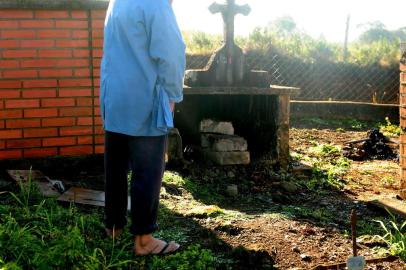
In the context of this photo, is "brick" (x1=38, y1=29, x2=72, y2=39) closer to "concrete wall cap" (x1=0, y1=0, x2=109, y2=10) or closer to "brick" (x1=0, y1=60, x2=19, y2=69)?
"concrete wall cap" (x1=0, y1=0, x2=109, y2=10)

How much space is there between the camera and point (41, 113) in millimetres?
4762

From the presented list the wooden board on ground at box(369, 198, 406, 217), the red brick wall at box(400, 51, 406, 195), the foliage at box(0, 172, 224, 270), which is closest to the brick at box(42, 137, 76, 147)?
Result: the foliage at box(0, 172, 224, 270)

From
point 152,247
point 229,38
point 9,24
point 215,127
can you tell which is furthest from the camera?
point 215,127

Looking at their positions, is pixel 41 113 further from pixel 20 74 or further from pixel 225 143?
pixel 225 143

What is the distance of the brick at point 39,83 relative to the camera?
4707 mm

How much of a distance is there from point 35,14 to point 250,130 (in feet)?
10.4

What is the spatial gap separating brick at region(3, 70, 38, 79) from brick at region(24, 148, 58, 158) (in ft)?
2.10

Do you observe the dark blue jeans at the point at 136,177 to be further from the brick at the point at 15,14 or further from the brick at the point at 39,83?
the brick at the point at 15,14

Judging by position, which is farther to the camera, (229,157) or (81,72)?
(229,157)

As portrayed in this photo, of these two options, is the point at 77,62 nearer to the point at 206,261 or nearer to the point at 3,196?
the point at 3,196

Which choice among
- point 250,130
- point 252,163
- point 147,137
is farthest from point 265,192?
point 147,137

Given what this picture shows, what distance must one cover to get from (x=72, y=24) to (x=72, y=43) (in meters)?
0.16

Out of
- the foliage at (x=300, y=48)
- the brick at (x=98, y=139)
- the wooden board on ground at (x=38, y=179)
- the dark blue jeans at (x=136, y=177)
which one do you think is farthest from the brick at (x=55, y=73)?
the foliage at (x=300, y=48)

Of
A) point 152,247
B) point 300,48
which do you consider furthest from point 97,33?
point 300,48
